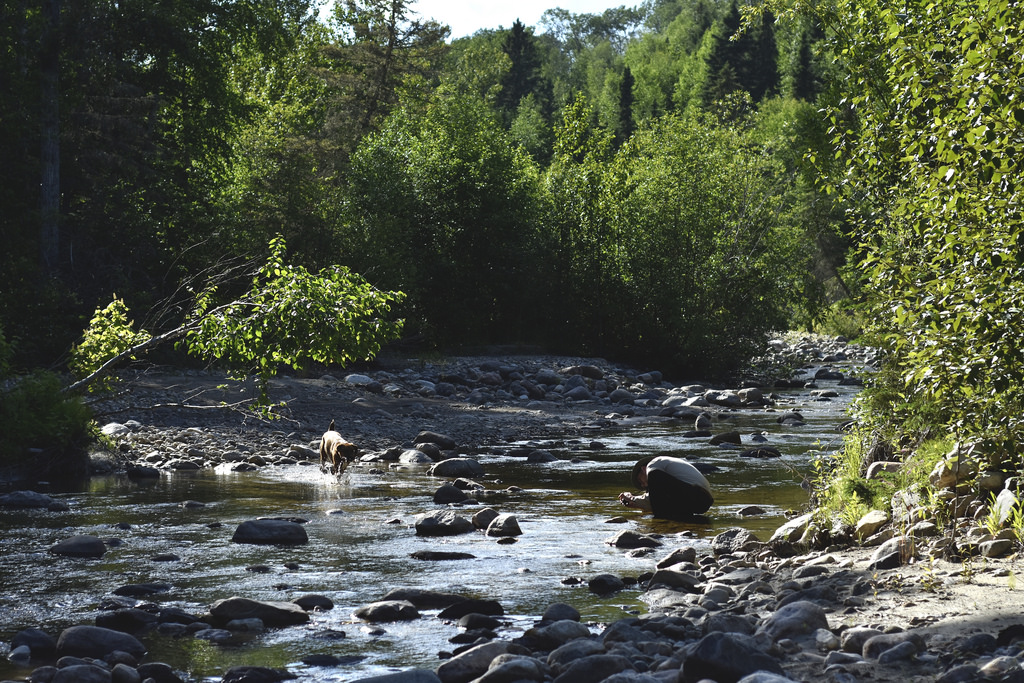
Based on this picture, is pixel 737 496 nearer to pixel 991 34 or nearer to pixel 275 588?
pixel 275 588

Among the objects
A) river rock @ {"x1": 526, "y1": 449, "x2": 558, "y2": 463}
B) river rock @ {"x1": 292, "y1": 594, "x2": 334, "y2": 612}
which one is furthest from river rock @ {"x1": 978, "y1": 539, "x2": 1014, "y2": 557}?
river rock @ {"x1": 526, "y1": 449, "x2": 558, "y2": 463}

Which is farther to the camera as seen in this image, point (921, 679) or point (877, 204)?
point (877, 204)

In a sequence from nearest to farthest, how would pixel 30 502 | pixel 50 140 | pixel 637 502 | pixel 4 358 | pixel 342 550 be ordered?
pixel 342 550, pixel 30 502, pixel 637 502, pixel 4 358, pixel 50 140

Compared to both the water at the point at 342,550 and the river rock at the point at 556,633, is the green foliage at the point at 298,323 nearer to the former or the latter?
the water at the point at 342,550

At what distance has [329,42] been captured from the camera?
4859 cm

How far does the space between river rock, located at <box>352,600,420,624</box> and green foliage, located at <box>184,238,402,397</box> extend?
5182 mm

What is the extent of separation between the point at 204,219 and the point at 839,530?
19.2 metres

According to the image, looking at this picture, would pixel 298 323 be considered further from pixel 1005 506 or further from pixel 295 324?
pixel 1005 506

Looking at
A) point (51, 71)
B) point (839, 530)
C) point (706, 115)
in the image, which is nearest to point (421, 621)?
point (839, 530)

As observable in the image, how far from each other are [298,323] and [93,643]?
6.26m

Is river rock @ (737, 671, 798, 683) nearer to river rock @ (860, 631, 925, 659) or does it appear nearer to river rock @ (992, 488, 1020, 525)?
river rock @ (860, 631, 925, 659)

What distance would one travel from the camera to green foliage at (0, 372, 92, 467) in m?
12.9

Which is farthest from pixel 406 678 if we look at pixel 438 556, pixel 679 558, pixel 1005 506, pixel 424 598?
pixel 1005 506

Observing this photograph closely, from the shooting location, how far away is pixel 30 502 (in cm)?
1120
